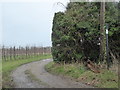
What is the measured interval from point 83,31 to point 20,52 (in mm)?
26775

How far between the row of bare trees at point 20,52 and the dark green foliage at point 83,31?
17.4 m

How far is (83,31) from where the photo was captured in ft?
59.4

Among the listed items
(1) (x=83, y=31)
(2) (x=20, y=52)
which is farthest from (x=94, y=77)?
(2) (x=20, y=52)

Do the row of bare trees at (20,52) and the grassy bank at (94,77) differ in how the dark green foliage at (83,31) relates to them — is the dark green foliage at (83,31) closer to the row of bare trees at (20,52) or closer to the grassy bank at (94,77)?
the grassy bank at (94,77)

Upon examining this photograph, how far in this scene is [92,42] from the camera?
17.9 metres

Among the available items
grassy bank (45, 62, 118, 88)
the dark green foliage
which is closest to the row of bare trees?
the dark green foliage

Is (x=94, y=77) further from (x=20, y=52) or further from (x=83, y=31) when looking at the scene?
(x=20, y=52)

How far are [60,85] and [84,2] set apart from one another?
9.19m

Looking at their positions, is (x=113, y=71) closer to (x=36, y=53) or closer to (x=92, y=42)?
(x=92, y=42)

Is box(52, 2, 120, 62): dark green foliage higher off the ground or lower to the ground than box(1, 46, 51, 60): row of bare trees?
higher

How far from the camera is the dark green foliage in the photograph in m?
17.3

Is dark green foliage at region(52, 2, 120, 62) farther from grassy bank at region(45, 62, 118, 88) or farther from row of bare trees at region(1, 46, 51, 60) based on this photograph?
row of bare trees at region(1, 46, 51, 60)

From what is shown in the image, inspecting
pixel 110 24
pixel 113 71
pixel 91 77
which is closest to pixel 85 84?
pixel 91 77

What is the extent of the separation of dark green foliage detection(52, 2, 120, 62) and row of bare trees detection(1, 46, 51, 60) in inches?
686
